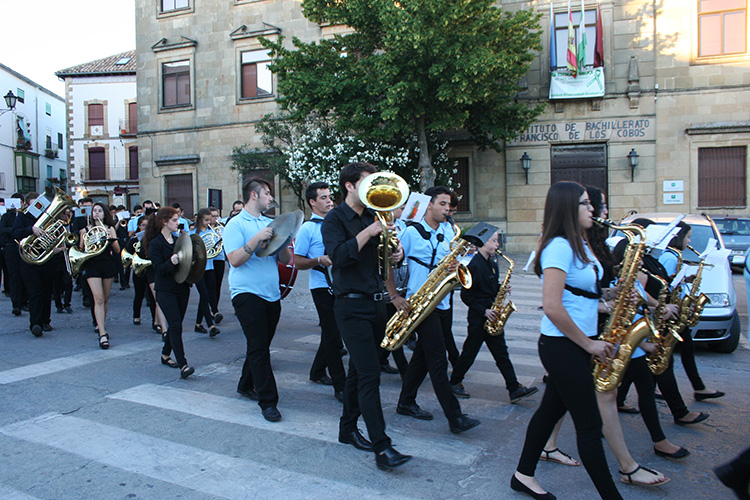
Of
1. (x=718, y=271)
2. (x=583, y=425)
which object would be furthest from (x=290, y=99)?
(x=583, y=425)

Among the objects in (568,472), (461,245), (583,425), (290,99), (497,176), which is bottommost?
(568,472)

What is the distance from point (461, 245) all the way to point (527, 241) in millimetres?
16511

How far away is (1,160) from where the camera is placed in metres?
41.2

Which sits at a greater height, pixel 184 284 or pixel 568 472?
pixel 184 284

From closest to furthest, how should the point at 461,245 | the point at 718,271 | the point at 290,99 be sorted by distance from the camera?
the point at 461,245 → the point at 718,271 → the point at 290,99

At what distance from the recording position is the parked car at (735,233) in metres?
15.5

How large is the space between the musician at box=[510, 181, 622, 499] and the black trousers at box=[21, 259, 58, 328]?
7.55 metres

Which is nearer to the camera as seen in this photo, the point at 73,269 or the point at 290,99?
the point at 73,269

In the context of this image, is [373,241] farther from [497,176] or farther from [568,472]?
[497,176]

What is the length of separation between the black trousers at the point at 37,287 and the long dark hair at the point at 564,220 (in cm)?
767

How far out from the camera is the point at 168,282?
6293mm

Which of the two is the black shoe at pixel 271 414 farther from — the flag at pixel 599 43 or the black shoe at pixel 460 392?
the flag at pixel 599 43

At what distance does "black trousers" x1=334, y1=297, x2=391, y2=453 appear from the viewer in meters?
Result: 3.78

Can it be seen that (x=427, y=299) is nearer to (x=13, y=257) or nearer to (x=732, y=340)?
(x=732, y=340)
